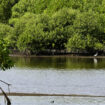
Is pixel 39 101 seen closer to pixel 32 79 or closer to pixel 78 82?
pixel 78 82

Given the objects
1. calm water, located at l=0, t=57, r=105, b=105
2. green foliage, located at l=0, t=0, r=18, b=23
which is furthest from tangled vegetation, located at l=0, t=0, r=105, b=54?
calm water, located at l=0, t=57, r=105, b=105

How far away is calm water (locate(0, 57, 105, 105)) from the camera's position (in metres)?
41.0

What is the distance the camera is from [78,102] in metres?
40.0

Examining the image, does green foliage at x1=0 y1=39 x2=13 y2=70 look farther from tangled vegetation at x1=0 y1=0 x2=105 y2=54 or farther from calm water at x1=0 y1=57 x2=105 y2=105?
tangled vegetation at x1=0 y1=0 x2=105 y2=54

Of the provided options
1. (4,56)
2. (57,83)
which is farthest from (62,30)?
(4,56)

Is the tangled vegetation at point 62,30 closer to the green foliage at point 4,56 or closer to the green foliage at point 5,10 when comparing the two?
the green foliage at point 5,10

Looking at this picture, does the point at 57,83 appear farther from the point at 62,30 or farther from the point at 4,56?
the point at 62,30

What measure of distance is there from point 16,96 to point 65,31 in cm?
7345

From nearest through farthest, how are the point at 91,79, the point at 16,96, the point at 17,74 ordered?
1. the point at 16,96
2. the point at 91,79
3. the point at 17,74

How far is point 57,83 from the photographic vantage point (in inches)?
2142

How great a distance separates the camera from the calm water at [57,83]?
41041mm

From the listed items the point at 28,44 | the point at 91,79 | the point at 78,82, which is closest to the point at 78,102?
the point at 78,82

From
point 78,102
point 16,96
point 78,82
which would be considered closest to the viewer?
point 78,102

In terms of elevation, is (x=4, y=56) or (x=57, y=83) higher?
(x=4, y=56)
